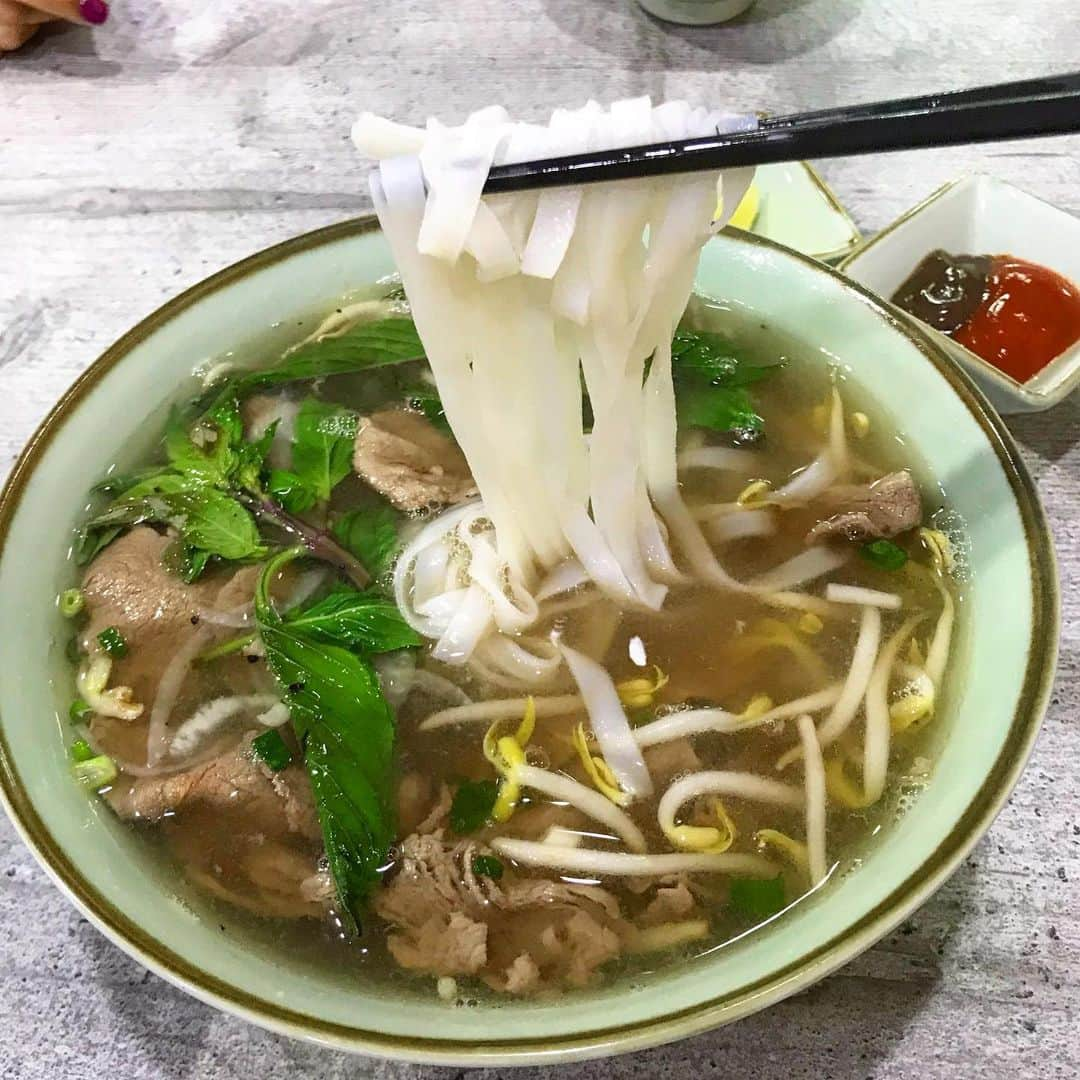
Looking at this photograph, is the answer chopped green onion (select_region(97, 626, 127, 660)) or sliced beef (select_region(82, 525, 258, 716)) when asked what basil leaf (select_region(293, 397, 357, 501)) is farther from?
chopped green onion (select_region(97, 626, 127, 660))

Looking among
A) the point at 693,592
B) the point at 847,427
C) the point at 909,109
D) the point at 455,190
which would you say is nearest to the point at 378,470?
the point at 693,592

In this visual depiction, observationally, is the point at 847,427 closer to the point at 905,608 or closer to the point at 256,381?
the point at 905,608

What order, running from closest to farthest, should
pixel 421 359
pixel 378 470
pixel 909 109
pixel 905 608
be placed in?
1. pixel 909 109
2. pixel 905 608
3. pixel 378 470
4. pixel 421 359

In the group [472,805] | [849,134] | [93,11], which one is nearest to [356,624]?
[472,805]

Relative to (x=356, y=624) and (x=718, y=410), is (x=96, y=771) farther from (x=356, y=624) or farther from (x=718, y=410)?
(x=718, y=410)

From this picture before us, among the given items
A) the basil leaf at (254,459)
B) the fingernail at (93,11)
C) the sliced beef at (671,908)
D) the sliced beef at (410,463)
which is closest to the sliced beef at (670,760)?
the sliced beef at (671,908)

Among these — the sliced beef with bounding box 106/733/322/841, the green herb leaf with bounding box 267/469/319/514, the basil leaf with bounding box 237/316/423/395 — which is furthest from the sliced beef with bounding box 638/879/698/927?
the basil leaf with bounding box 237/316/423/395
